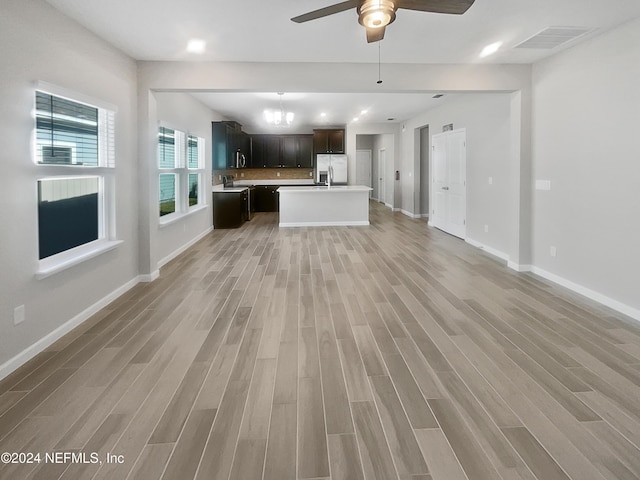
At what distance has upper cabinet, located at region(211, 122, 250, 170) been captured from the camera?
965cm

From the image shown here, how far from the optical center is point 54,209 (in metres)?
3.44

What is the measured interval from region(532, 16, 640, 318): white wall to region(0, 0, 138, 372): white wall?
16.2ft

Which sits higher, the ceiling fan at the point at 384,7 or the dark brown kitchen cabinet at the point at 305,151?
the dark brown kitchen cabinet at the point at 305,151

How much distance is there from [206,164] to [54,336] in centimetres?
609

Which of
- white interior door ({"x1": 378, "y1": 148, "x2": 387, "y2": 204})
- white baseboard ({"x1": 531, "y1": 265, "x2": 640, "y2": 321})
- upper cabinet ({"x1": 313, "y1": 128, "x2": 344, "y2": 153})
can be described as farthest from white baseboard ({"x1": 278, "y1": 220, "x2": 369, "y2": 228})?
white baseboard ({"x1": 531, "y1": 265, "x2": 640, "y2": 321})

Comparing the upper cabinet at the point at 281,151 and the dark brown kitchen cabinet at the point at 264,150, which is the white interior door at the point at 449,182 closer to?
the upper cabinet at the point at 281,151

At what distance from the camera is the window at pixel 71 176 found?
10.7 ft

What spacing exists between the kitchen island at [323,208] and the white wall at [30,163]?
5.92m

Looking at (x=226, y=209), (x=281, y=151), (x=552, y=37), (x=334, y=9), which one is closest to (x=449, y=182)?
(x=552, y=37)

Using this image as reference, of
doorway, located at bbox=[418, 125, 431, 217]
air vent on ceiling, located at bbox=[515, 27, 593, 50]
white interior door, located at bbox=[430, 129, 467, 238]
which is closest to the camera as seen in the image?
air vent on ceiling, located at bbox=[515, 27, 593, 50]

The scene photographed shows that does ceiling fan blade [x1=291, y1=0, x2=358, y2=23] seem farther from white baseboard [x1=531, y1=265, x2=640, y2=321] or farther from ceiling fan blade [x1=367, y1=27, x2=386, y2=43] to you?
white baseboard [x1=531, y1=265, x2=640, y2=321]

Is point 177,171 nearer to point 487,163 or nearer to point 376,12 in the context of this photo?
point 376,12

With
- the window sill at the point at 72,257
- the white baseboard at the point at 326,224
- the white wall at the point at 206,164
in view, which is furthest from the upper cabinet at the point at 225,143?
the window sill at the point at 72,257

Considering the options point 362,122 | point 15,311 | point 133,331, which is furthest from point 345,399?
point 362,122
